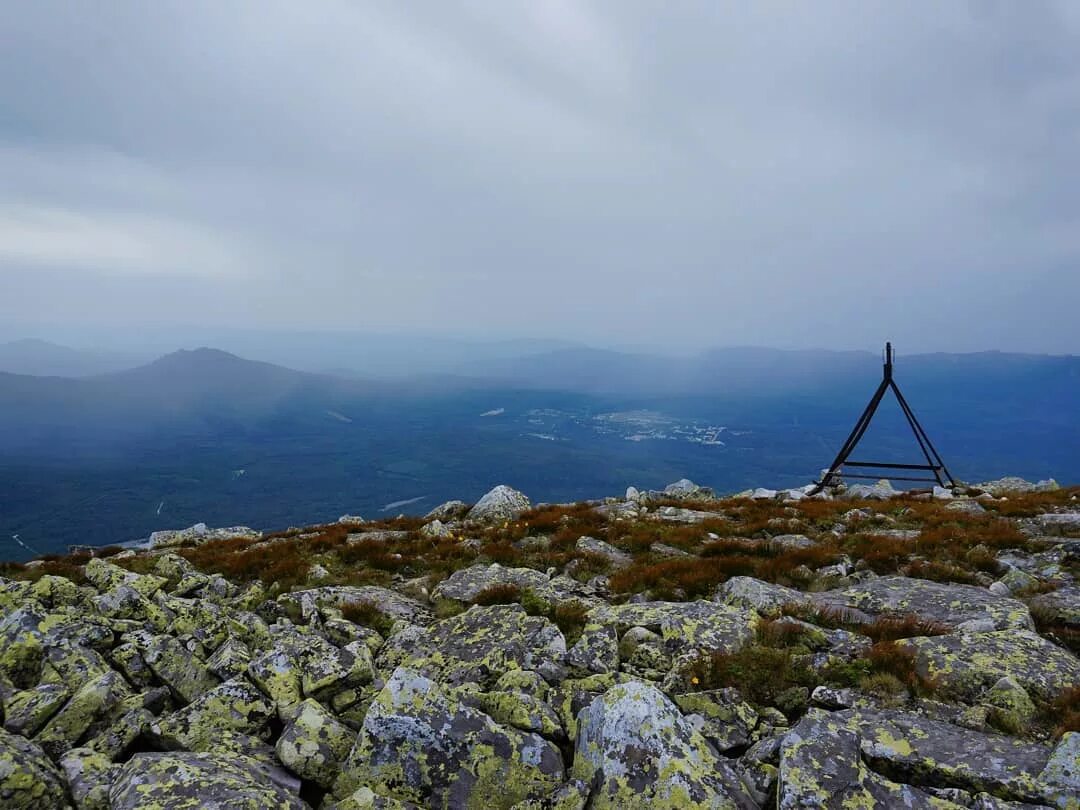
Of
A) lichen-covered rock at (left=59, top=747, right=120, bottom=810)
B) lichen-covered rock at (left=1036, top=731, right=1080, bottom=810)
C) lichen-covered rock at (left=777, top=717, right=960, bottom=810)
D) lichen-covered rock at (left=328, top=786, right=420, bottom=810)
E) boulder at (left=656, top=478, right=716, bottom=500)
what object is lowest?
boulder at (left=656, top=478, right=716, bottom=500)

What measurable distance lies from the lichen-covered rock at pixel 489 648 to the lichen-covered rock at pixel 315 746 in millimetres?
2005

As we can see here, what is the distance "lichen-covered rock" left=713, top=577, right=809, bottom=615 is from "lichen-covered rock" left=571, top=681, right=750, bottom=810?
4778mm

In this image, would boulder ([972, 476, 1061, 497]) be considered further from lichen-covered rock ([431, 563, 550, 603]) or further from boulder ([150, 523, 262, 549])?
boulder ([150, 523, 262, 549])

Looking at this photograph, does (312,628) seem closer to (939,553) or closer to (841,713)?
(841,713)

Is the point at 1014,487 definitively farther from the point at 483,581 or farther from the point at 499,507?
the point at 483,581

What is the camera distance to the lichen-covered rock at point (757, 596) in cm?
1048

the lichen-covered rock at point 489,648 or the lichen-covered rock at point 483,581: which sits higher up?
the lichen-covered rock at point 489,648

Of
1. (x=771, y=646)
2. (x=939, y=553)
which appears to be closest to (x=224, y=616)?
(x=771, y=646)

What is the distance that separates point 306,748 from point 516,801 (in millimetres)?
2666

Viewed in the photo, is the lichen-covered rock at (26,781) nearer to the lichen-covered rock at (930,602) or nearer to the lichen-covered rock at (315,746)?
the lichen-covered rock at (315,746)

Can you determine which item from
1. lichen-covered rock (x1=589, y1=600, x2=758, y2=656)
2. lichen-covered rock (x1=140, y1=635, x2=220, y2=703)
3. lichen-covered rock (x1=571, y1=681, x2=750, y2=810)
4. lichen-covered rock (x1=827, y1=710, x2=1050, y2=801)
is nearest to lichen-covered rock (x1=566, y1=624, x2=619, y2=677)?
lichen-covered rock (x1=589, y1=600, x2=758, y2=656)

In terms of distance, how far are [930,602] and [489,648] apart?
9046 millimetres

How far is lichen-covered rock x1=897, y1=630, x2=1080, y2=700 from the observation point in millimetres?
7258

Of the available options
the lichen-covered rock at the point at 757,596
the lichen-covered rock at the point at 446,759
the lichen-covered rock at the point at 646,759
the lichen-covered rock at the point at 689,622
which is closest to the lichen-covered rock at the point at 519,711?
the lichen-covered rock at the point at 446,759
